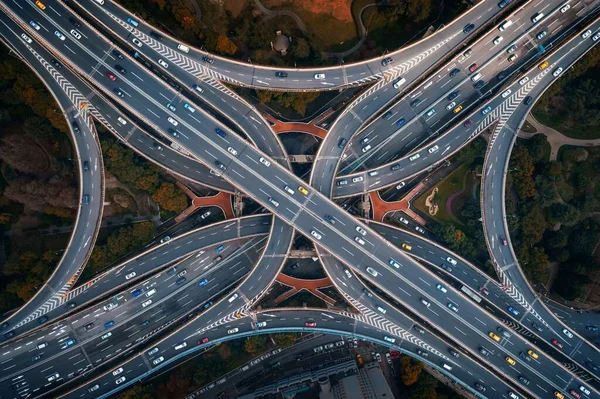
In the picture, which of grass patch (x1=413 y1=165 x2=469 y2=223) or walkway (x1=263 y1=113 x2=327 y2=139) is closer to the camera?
walkway (x1=263 y1=113 x2=327 y2=139)

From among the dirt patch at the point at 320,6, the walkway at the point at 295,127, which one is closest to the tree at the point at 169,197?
the walkway at the point at 295,127

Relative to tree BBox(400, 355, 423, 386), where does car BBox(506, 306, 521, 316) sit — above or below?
above

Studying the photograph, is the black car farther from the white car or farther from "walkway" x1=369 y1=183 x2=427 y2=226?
"walkway" x1=369 y1=183 x2=427 y2=226

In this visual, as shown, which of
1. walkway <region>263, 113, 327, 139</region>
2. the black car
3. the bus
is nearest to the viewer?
the black car

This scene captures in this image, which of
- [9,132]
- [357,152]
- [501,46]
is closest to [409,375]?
[357,152]

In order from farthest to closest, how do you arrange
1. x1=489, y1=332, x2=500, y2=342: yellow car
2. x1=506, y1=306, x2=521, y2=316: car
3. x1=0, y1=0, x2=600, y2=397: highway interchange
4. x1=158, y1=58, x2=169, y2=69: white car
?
x1=506, y1=306, x2=521, y2=316: car, x1=489, y1=332, x2=500, y2=342: yellow car, x1=158, y1=58, x2=169, y2=69: white car, x1=0, y1=0, x2=600, y2=397: highway interchange

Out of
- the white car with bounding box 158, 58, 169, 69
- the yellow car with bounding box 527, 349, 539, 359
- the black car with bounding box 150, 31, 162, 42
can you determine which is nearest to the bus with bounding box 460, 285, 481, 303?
the yellow car with bounding box 527, 349, 539, 359
